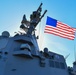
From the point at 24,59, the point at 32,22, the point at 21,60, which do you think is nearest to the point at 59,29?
the point at 32,22

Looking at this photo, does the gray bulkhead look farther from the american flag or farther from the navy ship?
the american flag

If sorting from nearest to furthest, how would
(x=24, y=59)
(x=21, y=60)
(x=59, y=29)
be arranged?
(x=21, y=60) < (x=24, y=59) < (x=59, y=29)

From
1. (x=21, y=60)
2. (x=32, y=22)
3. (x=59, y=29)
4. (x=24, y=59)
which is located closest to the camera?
(x=21, y=60)

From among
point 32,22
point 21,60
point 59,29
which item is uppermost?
point 32,22

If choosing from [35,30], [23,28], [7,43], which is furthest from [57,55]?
[7,43]

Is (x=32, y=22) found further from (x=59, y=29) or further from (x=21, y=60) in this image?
(x=21, y=60)

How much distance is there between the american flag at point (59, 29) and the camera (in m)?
15.2

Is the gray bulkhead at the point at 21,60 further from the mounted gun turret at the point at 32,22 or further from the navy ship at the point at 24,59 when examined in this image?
the mounted gun turret at the point at 32,22

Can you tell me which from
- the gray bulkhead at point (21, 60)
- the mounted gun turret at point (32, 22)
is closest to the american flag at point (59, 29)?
the mounted gun turret at point (32, 22)

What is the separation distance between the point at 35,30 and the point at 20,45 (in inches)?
165

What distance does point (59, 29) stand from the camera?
15469 millimetres

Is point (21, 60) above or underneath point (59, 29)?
underneath

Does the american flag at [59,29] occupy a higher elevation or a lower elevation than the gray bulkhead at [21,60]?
higher

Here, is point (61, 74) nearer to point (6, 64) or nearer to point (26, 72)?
point (26, 72)
